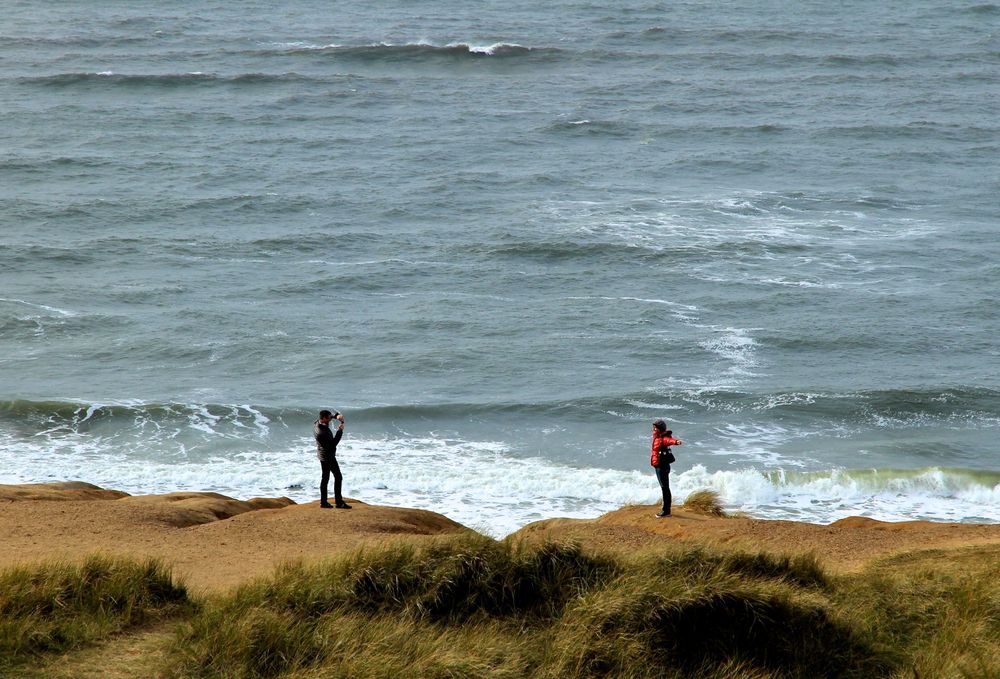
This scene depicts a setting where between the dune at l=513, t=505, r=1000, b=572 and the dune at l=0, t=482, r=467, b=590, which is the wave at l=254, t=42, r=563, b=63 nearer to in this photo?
the dune at l=0, t=482, r=467, b=590

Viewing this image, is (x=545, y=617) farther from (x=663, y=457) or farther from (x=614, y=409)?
(x=614, y=409)

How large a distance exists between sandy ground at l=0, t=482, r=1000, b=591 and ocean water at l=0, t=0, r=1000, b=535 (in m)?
3.49

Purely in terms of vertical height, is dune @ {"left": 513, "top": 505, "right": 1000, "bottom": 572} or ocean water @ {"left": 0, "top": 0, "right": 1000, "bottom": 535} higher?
ocean water @ {"left": 0, "top": 0, "right": 1000, "bottom": 535}

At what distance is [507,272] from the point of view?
3033 centimetres

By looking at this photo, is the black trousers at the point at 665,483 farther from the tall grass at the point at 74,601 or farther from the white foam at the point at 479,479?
the tall grass at the point at 74,601

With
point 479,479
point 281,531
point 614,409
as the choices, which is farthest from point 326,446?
point 614,409

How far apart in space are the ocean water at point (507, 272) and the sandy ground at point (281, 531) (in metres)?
3.49

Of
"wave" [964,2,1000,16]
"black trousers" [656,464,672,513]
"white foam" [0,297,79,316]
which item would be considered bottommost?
"black trousers" [656,464,672,513]

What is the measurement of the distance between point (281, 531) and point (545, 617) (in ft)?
15.9

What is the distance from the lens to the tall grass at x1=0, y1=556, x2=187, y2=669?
28.6 feet

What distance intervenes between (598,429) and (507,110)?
2812 cm

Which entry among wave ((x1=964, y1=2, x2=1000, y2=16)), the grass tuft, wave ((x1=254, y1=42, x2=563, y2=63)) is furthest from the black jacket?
wave ((x1=964, y1=2, x2=1000, y2=16))

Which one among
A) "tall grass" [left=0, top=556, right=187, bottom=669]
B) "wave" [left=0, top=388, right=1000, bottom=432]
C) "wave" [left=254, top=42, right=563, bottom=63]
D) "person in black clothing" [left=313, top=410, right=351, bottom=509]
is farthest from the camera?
"wave" [left=254, top=42, right=563, bottom=63]

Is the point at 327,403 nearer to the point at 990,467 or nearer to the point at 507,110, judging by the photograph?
the point at 990,467
